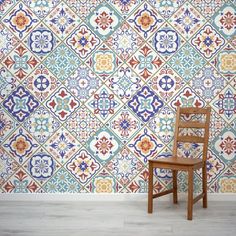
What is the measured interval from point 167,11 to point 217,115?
3.66 feet

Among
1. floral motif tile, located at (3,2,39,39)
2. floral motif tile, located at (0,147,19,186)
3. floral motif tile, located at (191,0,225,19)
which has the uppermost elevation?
floral motif tile, located at (191,0,225,19)

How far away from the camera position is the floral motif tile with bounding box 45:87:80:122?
366 cm

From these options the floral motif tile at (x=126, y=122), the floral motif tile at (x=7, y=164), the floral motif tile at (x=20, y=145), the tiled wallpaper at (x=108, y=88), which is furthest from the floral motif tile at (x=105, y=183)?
the floral motif tile at (x=7, y=164)

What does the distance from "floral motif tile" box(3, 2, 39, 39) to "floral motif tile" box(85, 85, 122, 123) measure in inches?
36.0

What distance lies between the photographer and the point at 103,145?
3.67m

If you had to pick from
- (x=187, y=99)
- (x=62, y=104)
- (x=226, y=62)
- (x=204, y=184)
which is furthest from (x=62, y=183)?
(x=226, y=62)

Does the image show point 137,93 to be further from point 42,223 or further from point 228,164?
point 42,223

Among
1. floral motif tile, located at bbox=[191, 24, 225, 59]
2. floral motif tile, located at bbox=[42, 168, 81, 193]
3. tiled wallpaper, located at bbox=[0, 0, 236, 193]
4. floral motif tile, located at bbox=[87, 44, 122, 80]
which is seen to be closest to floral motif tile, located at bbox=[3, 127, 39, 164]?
tiled wallpaper, located at bbox=[0, 0, 236, 193]

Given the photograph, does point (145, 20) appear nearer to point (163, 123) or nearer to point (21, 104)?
point (163, 123)

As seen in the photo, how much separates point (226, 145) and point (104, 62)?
4.69 feet

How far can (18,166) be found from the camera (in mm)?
3686

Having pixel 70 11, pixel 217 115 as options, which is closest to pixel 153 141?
pixel 217 115

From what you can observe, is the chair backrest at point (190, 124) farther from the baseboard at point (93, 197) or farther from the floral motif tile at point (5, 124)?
the floral motif tile at point (5, 124)

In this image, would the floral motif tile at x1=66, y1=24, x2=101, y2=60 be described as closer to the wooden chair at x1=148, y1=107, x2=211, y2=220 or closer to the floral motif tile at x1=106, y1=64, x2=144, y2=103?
the floral motif tile at x1=106, y1=64, x2=144, y2=103
